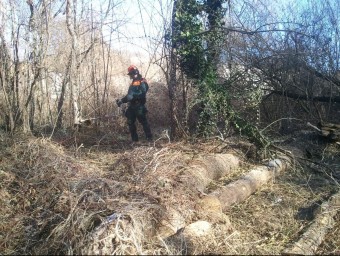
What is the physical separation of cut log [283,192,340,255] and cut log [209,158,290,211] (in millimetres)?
1089

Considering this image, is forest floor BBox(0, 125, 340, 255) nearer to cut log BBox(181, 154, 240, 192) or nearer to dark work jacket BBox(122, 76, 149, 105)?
cut log BBox(181, 154, 240, 192)

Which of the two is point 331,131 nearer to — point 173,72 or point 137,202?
point 173,72

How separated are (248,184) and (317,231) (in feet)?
5.09

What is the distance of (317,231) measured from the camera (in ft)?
14.2

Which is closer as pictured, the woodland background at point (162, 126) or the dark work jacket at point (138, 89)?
the woodland background at point (162, 126)

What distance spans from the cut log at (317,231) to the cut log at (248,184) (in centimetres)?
109

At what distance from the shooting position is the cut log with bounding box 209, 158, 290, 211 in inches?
206

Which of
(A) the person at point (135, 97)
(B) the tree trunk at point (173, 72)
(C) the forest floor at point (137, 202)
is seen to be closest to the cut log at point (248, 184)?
(C) the forest floor at point (137, 202)

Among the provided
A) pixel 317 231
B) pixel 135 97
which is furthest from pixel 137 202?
pixel 135 97

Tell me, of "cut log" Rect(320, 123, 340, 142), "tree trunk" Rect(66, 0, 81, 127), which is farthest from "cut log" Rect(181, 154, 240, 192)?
"tree trunk" Rect(66, 0, 81, 127)

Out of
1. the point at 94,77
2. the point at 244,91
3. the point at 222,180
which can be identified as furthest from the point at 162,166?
the point at 94,77

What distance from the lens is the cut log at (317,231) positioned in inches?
154

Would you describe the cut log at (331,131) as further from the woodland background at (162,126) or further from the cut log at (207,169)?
the cut log at (207,169)

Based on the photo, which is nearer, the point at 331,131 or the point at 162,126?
the point at 331,131
